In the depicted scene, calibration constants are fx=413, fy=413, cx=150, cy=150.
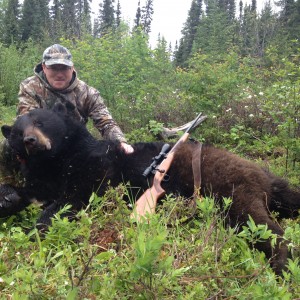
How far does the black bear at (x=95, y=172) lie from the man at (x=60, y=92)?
0.92 meters

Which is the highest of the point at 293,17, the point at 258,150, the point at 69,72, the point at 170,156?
the point at 293,17

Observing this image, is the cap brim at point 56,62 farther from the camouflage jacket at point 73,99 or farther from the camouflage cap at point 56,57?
the camouflage jacket at point 73,99

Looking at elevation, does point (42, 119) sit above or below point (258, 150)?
above

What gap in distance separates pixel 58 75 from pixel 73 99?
1.44 ft

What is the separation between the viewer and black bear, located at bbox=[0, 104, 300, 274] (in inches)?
157

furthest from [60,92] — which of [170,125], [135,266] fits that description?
[135,266]

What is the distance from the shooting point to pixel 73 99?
6074mm

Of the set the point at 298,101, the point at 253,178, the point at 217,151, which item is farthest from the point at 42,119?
the point at 298,101

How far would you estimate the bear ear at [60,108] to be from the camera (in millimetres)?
4793

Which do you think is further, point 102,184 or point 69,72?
point 69,72

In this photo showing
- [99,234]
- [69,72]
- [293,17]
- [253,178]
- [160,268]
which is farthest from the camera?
[293,17]

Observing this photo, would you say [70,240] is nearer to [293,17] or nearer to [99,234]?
[99,234]

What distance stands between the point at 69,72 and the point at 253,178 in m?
3.16

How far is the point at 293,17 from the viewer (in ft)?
116
